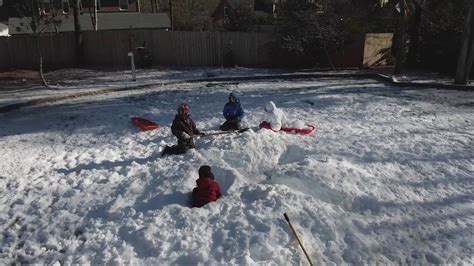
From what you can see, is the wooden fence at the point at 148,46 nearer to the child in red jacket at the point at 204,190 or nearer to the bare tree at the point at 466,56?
the bare tree at the point at 466,56

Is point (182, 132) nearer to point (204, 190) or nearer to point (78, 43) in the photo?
point (204, 190)

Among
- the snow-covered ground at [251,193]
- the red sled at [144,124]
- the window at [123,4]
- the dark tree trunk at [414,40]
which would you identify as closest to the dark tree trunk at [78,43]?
the snow-covered ground at [251,193]

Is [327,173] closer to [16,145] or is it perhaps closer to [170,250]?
[170,250]

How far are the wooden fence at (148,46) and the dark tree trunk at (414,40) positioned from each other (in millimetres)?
6602

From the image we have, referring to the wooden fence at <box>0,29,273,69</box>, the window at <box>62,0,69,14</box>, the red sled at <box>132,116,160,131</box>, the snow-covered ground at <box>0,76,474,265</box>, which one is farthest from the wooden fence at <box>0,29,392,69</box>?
the window at <box>62,0,69,14</box>

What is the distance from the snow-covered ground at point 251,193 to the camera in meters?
5.15

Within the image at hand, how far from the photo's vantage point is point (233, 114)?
9.16 meters

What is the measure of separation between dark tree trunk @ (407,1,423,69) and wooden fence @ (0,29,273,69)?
6602 mm

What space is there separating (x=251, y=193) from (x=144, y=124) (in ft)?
15.5

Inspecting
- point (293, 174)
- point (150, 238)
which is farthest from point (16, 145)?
point (293, 174)

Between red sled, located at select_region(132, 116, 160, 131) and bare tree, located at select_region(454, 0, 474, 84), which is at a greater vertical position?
bare tree, located at select_region(454, 0, 474, 84)

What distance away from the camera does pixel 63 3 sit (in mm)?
35188

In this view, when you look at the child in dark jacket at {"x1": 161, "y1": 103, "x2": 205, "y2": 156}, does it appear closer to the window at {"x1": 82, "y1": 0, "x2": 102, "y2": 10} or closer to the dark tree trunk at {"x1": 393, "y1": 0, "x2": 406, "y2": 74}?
the dark tree trunk at {"x1": 393, "y1": 0, "x2": 406, "y2": 74}

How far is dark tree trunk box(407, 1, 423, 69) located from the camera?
18.9 meters
